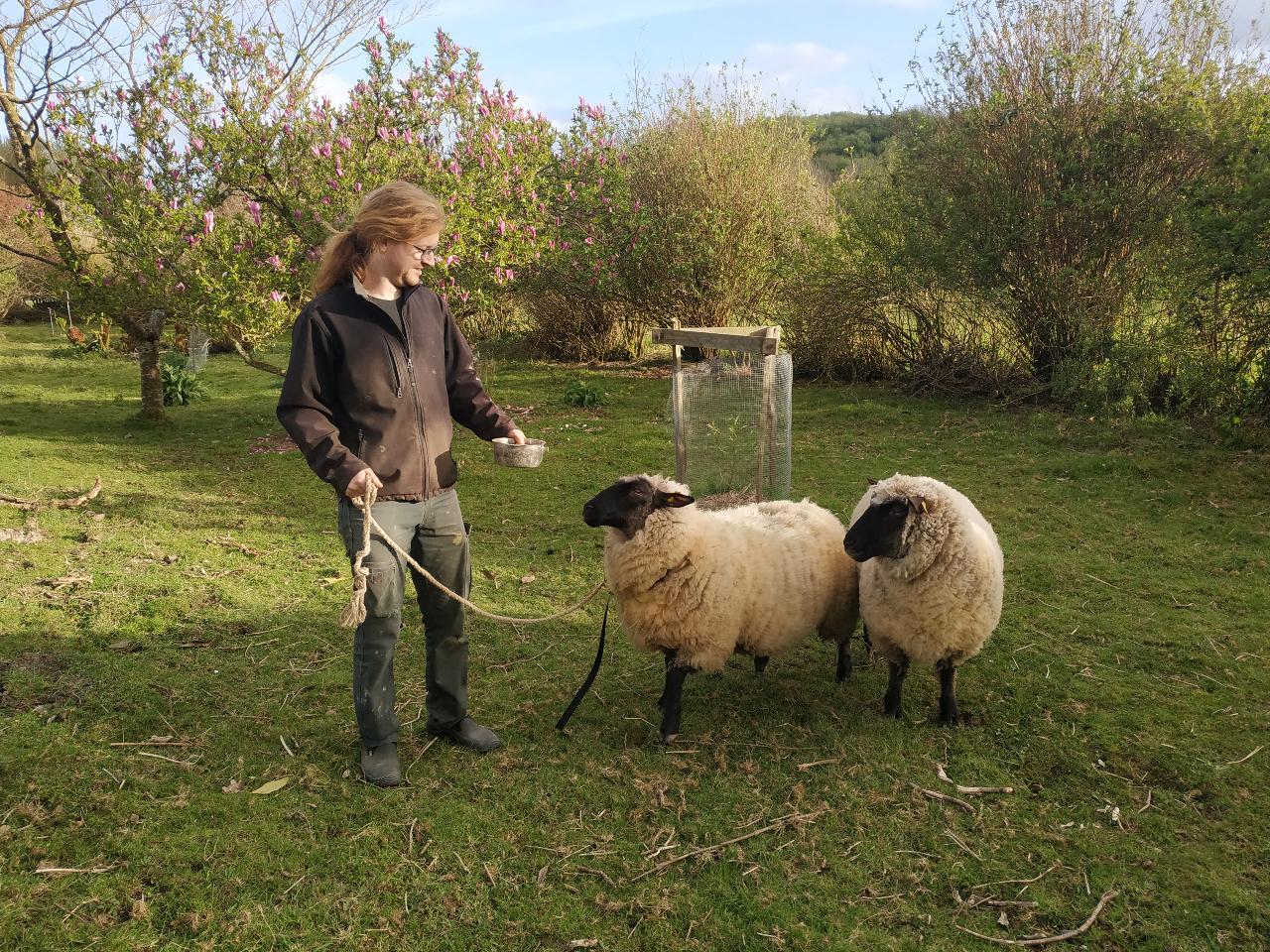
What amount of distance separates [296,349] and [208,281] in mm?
6157

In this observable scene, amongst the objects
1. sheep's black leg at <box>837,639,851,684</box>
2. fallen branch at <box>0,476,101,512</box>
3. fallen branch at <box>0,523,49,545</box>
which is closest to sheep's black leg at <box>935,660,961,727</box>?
sheep's black leg at <box>837,639,851,684</box>

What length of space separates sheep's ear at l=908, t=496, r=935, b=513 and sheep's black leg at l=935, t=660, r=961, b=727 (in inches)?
30.5

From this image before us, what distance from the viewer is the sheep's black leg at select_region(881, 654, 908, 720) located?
433 cm

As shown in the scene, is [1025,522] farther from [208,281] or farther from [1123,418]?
[208,281]

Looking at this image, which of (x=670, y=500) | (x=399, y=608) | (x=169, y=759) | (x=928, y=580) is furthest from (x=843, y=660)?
(x=169, y=759)

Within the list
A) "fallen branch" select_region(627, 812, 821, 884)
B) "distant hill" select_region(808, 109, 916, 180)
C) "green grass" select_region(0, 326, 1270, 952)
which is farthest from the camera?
"distant hill" select_region(808, 109, 916, 180)

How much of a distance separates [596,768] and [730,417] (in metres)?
4.09

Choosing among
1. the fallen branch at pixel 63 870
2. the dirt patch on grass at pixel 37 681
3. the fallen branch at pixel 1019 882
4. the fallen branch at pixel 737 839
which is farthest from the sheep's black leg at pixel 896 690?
the dirt patch on grass at pixel 37 681

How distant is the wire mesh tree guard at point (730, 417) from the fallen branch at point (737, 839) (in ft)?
11.4

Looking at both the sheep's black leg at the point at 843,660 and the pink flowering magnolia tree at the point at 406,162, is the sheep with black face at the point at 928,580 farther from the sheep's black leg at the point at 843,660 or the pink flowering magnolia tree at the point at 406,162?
the pink flowering magnolia tree at the point at 406,162

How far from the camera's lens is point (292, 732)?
13.7 ft

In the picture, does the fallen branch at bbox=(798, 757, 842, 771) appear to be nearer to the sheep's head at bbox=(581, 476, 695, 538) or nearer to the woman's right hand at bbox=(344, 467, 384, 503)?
the sheep's head at bbox=(581, 476, 695, 538)

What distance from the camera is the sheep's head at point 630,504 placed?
13.6 ft

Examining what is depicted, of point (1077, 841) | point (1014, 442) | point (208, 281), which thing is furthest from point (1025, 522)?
point (208, 281)
